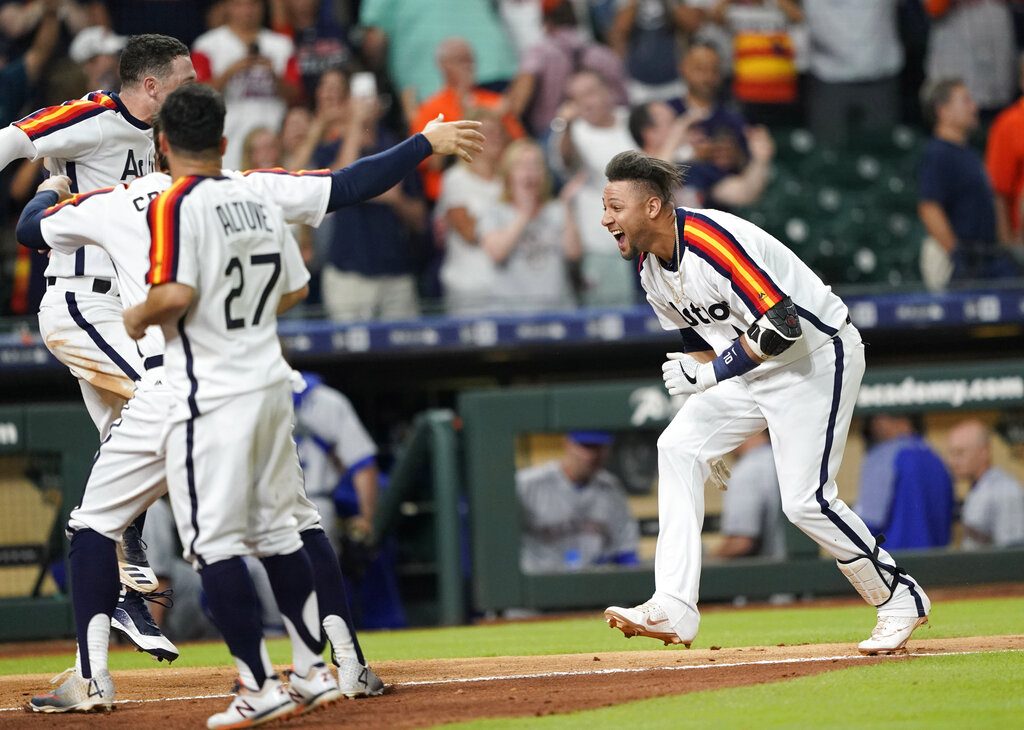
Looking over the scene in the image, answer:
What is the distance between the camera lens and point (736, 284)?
A: 16.4ft

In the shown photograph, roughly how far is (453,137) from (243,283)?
42.1 inches

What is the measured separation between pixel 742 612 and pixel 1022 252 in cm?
354

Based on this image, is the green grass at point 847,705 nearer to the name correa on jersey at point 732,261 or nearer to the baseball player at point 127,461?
the baseball player at point 127,461

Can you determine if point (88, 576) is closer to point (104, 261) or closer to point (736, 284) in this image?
point (104, 261)

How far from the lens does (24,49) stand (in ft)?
34.3

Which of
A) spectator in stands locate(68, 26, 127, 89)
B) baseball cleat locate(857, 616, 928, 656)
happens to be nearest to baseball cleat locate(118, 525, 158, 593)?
baseball cleat locate(857, 616, 928, 656)

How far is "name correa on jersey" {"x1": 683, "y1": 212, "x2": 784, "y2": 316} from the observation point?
4.95 metres

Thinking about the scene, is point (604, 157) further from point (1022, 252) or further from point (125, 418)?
point (125, 418)

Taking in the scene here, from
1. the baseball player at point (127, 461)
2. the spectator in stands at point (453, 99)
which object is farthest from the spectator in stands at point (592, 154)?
the baseball player at point (127, 461)

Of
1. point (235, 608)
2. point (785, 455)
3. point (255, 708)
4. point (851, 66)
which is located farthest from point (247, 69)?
point (255, 708)

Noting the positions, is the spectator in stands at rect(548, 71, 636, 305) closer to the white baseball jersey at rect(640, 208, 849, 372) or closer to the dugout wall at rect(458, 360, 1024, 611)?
the dugout wall at rect(458, 360, 1024, 611)

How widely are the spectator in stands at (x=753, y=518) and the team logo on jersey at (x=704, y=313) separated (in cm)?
362

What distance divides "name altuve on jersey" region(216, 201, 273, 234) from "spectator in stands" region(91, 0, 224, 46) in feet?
22.9

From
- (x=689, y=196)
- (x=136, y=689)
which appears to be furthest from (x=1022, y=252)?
(x=136, y=689)
